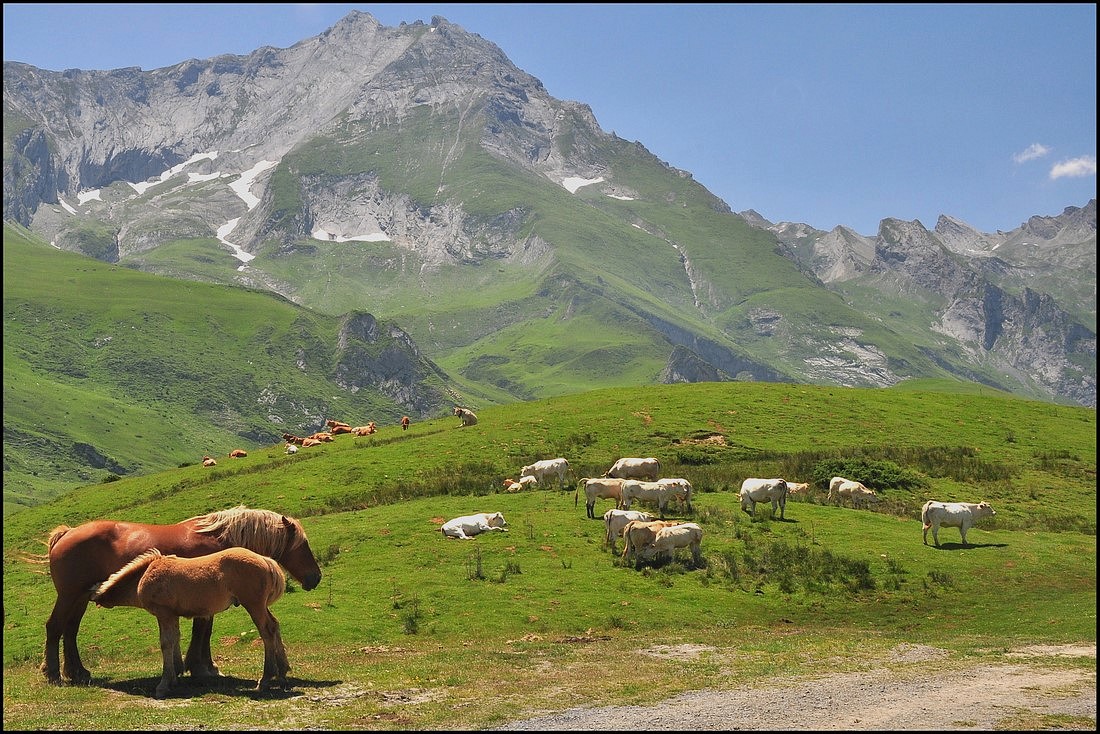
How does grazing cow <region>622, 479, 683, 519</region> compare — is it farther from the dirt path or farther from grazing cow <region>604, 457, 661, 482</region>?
the dirt path

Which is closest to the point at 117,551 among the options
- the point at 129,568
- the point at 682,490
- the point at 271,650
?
the point at 129,568

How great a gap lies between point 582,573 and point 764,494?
42.7ft

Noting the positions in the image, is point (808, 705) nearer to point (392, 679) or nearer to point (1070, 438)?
point (392, 679)

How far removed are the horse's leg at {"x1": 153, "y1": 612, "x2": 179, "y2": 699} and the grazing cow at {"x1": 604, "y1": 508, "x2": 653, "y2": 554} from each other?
21080mm

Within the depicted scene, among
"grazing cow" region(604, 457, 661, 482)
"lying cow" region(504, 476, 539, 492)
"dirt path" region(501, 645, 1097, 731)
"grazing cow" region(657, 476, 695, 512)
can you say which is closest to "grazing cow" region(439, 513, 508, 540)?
"grazing cow" region(657, 476, 695, 512)

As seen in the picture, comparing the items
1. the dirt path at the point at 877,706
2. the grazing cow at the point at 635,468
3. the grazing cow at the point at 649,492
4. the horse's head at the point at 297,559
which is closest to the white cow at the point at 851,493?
the grazing cow at the point at 635,468

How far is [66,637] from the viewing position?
2111 cm

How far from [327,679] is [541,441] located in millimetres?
43257

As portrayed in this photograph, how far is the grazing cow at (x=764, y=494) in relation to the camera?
43.7 metres

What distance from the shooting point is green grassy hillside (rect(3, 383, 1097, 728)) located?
66.4 ft

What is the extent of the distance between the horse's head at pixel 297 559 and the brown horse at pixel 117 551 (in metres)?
0.32

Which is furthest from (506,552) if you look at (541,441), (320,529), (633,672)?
(541,441)

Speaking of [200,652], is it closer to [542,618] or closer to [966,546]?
[542,618]

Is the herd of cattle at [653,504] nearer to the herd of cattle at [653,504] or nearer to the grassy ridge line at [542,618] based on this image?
the herd of cattle at [653,504]
